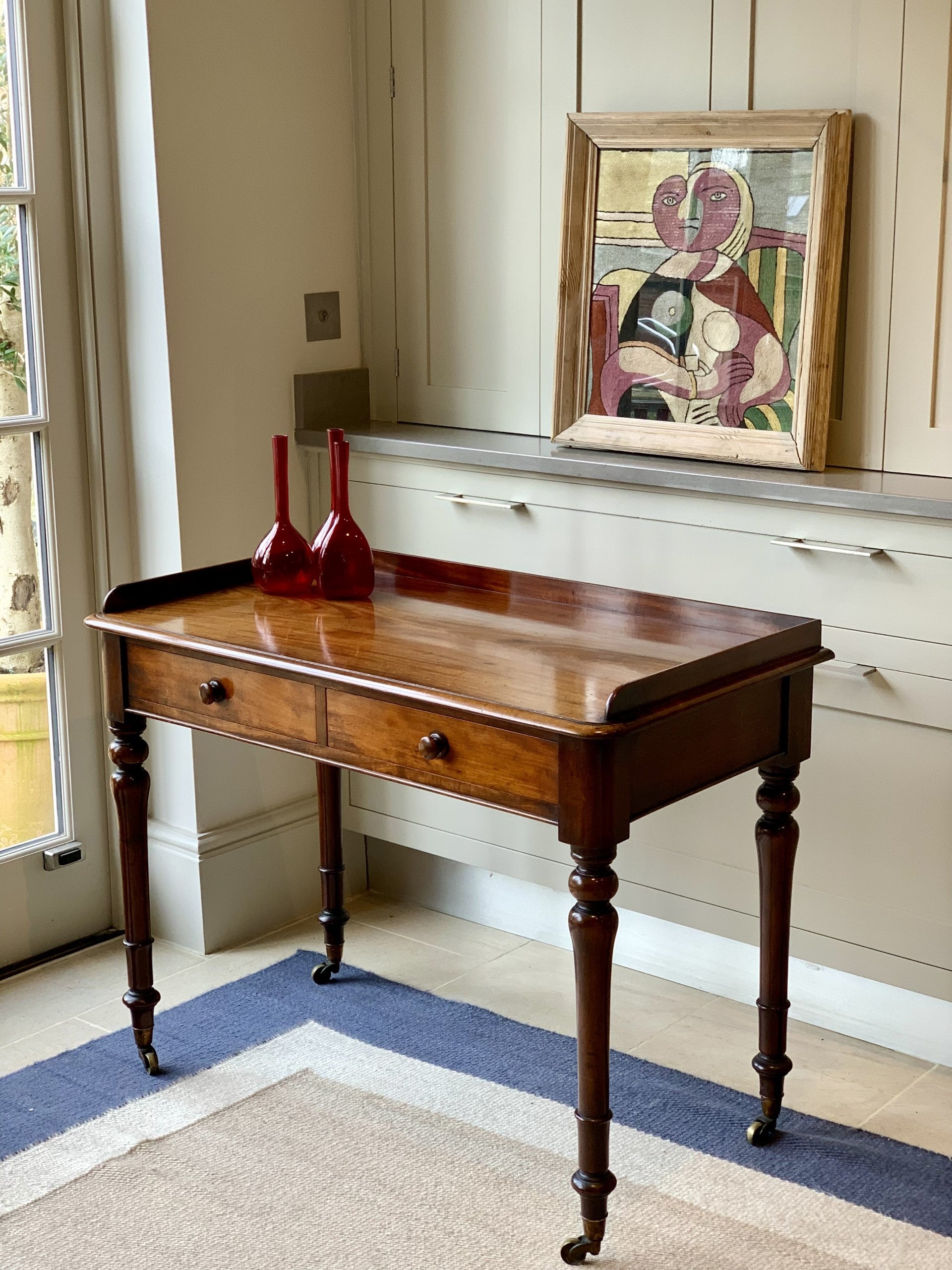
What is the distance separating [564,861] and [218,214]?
1.53 m

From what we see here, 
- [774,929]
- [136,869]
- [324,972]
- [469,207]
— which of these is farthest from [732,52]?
[324,972]

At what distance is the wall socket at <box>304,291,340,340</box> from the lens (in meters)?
3.34

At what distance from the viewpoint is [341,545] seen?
2.60m

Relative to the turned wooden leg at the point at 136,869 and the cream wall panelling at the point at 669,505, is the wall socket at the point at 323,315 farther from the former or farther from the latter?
the turned wooden leg at the point at 136,869

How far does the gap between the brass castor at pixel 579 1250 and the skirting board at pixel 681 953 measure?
0.87 metres

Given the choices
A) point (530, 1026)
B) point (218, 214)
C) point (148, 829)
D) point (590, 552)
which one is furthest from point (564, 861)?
point (218, 214)

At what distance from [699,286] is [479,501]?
0.62m

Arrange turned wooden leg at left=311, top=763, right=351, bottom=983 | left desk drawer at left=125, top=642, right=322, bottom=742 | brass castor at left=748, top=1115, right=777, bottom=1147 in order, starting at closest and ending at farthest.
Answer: left desk drawer at left=125, top=642, right=322, bottom=742 < brass castor at left=748, top=1115, right=777, bottom=1147 < turned wooden leg at left=311, top=763, right=351, bottom=983

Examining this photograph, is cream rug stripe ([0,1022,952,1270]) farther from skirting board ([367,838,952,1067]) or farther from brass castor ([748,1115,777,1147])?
skirting board ([367,838,952,1067])

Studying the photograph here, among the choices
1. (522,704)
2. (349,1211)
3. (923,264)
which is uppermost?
(923,264)

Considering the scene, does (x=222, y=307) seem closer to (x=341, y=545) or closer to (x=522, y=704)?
(x=341, y=545)

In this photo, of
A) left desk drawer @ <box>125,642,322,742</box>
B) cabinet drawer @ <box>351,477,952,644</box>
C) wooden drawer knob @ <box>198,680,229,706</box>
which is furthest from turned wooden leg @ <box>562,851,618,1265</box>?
cabinet drawer @ <box>351,477,952,644</box>

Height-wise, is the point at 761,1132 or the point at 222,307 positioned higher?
the point at 222,307

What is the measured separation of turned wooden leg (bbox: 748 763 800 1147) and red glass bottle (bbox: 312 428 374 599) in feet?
2.56
